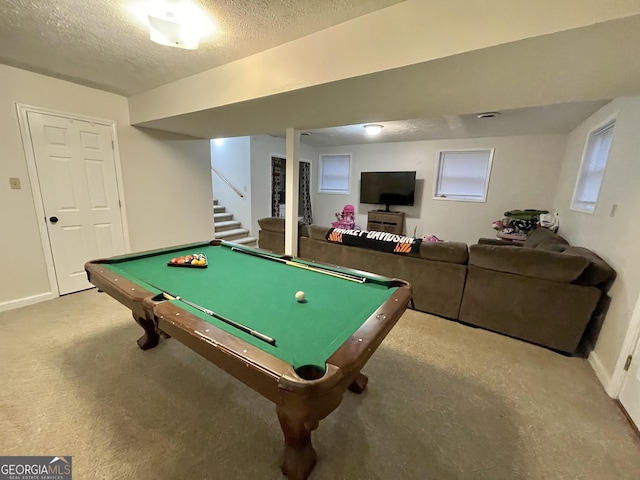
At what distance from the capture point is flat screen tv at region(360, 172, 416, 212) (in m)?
5.70

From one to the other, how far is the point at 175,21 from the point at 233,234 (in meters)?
4.03

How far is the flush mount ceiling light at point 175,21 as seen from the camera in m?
1.40

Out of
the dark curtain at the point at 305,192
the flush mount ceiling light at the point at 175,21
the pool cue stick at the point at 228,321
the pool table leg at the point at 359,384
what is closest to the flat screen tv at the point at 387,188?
the dark curtain at the point at 305,192

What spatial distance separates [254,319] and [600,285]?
2.73 metres

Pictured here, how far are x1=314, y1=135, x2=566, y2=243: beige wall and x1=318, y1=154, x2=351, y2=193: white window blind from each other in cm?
→ 20

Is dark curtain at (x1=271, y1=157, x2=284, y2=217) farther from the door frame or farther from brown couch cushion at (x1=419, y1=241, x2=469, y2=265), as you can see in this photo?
brown couch cushion at (x1=419, y1=241, x2=469, y2=265)

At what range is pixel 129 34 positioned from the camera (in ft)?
5.72

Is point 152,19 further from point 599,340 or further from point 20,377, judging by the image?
point 599,340

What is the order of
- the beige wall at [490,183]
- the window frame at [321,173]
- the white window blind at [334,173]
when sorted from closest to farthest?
the beige wall at [490,183]
the window frame at [321,173]
the white window blind at [334,173]

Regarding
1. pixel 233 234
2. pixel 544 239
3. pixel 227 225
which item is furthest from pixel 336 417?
pixel 227 225

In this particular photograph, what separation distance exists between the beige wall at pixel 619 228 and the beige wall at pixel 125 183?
4930 millimetres

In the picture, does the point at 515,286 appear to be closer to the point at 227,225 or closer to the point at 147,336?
the point at 147,336

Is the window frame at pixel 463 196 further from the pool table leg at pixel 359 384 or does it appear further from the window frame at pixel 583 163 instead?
the pool table leg at pixel 359 384

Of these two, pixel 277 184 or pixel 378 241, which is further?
pixel 277 184
